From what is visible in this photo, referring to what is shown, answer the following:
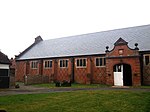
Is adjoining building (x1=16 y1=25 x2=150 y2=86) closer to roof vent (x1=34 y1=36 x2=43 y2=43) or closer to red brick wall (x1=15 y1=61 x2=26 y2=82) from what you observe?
red brick wall (x1=15 y1=61 x2=26 y2=82)

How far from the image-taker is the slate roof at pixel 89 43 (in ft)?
111

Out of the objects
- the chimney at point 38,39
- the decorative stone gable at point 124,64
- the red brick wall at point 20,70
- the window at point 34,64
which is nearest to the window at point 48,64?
the window at point 34,64

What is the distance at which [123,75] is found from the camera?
30.3m

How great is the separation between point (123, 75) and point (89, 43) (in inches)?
461

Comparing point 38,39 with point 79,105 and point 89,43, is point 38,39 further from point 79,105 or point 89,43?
point 79,105

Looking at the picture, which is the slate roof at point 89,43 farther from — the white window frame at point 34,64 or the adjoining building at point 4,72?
the adjoining building at point 4,72

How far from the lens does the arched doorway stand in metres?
30.0

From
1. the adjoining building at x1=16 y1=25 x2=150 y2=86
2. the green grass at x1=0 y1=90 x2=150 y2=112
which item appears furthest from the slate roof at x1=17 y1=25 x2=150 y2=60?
the green grass at x1=0 y1=90 x2=150 y2=112

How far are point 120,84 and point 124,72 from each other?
84.5 inches

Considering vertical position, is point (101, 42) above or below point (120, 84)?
above

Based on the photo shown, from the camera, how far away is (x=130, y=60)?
96.2 ft

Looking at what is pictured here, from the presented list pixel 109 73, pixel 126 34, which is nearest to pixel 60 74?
pixel 109 73

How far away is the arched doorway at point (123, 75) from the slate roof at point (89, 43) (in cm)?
387

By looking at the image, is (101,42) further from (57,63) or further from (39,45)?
(39,45)
